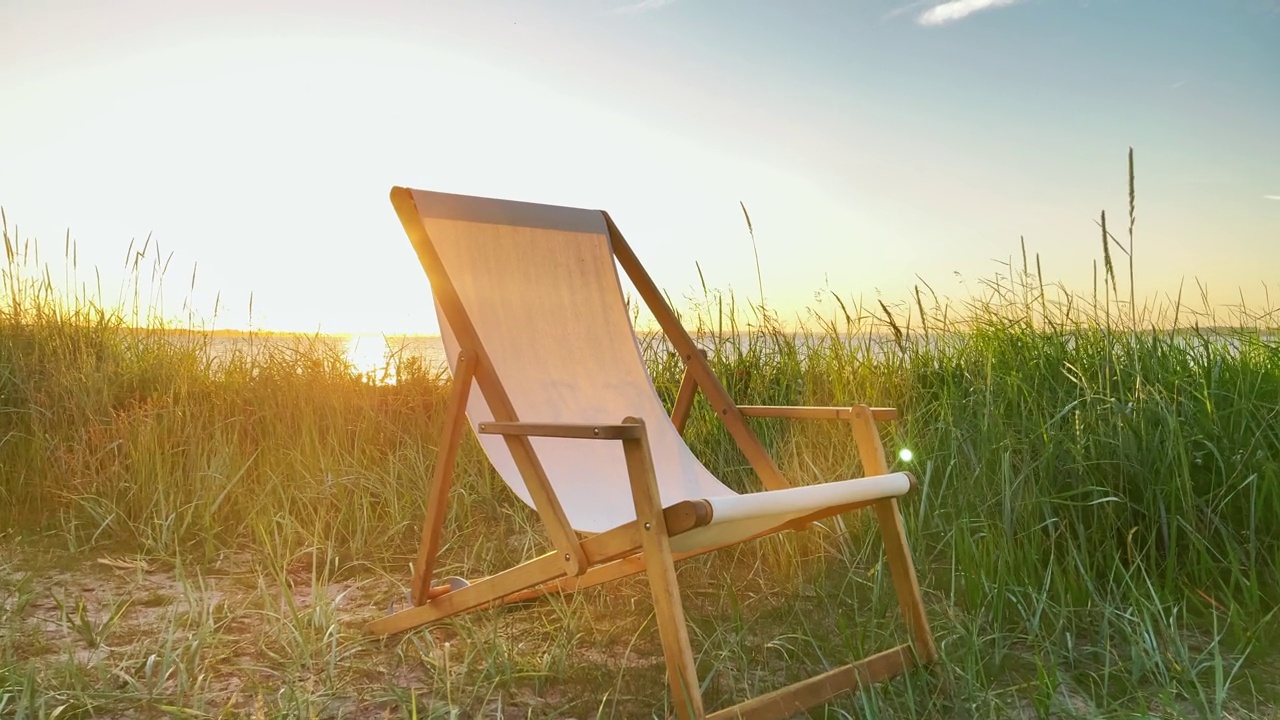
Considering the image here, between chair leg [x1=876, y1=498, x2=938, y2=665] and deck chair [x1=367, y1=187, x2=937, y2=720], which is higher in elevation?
deck chair [x1=367, y1=187, x2=937, y2=720]

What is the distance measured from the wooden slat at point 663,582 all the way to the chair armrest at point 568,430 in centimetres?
2

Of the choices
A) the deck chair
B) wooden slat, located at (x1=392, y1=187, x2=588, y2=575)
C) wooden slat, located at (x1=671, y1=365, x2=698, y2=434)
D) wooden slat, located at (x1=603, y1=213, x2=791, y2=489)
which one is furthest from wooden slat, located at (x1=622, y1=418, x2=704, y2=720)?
wooden slat, located at (x1=671, y1=365, x2=698, y2=434)

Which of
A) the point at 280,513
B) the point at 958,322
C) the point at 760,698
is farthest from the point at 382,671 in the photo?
the point at 958,322

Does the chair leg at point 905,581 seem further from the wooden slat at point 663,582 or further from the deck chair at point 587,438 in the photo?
the wooden slat at point 663,582

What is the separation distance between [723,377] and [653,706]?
1.87 metres

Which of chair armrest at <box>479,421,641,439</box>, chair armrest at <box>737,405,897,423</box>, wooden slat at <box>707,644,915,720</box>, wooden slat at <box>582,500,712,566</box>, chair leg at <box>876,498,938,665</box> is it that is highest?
chair armrest at <box>479,421,641,439</box>

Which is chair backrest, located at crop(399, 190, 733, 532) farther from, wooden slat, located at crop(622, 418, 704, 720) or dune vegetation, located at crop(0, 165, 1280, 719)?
wooden slat, located at crop(622, 418, 704, 720)

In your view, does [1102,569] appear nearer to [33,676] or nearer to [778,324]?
[778,324]

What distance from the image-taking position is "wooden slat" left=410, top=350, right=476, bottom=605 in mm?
2271

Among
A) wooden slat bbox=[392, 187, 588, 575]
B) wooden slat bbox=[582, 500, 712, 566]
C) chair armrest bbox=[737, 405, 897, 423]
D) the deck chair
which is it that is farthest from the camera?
chair armrest bbox=[737, 405, 897, 423]

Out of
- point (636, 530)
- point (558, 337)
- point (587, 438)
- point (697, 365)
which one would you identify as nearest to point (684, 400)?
point (697, 365)

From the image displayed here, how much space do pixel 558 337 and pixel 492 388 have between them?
2.01 ft

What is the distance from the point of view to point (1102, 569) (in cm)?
264

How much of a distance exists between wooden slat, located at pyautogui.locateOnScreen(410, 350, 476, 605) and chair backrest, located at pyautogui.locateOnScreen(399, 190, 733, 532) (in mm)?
120
